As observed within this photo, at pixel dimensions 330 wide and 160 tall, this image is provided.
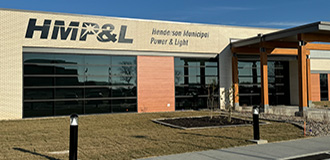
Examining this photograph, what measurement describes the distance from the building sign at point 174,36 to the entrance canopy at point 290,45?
341 cm

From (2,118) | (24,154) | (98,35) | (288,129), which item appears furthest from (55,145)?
(98,35)

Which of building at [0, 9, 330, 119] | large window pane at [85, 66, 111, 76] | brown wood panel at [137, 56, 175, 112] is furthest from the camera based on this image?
brown wood panel at [137, 56, 175, 112]

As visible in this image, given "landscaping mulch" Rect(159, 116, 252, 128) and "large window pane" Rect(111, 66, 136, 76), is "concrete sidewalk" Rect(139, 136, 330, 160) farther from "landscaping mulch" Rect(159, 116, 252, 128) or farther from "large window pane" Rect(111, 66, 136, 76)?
"large window pane" Rect(111, 66, 136, 76)

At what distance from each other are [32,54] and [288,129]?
1667cm

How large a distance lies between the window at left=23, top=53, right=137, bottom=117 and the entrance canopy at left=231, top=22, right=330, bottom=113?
8.70 meters

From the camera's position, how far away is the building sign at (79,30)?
66.9ft

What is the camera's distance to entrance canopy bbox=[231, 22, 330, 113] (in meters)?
18.5

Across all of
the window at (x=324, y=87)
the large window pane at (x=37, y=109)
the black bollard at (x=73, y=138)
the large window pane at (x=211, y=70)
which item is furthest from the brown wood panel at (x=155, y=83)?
the window at (x=324, y=87)

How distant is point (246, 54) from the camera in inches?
1064

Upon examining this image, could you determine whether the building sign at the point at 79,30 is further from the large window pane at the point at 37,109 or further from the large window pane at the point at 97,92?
the large window pane at the point at 37,109

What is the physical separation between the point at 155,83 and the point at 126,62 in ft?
9.22

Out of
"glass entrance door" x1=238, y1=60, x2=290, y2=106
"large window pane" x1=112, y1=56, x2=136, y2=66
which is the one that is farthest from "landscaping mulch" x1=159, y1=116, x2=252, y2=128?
"glass entrance door" x1=238, y1=60, x2=290, y2=106

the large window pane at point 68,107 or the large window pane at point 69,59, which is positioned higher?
the large window pane at point 69,59

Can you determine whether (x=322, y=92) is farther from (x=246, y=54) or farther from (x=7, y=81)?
(x=7, y=81)
